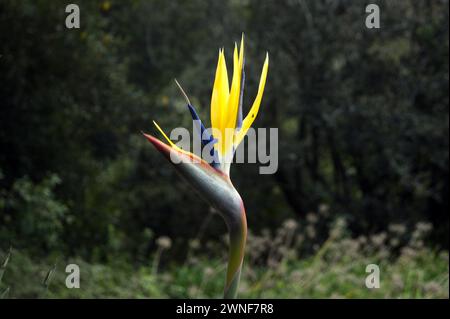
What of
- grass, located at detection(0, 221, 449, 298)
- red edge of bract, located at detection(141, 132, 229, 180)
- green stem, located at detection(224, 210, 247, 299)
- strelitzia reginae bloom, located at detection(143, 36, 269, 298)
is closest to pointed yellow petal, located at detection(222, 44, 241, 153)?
strelitzia reginae bloom, located at detection(143, 36, 269, 298)

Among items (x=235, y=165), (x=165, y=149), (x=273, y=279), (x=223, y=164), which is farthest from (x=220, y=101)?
(x=235, y=165)

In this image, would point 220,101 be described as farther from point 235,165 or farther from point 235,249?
point 235,165

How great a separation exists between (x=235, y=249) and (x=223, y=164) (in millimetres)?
294

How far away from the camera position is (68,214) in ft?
21.7

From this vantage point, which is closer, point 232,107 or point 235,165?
point 232,107

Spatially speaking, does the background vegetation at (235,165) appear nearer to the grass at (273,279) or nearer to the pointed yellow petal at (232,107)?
the grass at (273,279)

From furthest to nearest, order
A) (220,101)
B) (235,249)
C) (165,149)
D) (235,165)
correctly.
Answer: (235,165), (220,101), (235,249), (165,149)

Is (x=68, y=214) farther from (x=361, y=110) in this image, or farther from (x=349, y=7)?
(x=349, y=7)

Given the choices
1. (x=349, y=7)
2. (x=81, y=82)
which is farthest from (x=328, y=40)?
(x=81, y=82)

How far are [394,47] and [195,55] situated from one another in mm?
2250

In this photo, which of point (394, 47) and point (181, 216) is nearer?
point (394, 47)

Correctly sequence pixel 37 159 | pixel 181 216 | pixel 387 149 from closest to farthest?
pixel 37 159 → pixel 387 149 → pixel 181 216

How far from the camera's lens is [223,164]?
7.71 ft

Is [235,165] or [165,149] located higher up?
[165,149]
